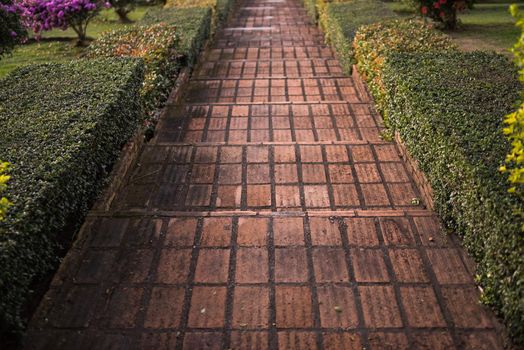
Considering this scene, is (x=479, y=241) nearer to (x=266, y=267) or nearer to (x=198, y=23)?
(x=266, y=267)

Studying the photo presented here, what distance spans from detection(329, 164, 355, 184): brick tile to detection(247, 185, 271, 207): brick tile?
0.79 m

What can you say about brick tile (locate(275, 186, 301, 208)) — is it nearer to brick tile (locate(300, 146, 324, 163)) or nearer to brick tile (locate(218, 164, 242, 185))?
brick tile (locate(218, 164, 242, 185))

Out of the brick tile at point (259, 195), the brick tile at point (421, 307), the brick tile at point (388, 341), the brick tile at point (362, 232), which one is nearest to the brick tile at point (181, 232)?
the brick tile at point (259, 195)

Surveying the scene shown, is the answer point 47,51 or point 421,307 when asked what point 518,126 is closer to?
point 421,307

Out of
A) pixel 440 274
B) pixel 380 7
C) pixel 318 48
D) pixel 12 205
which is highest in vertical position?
A: pixel 12 205

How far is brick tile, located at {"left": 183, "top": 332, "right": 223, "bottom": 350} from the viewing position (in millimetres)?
3523

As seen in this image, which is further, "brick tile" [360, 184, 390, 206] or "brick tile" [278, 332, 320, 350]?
"brick tile" [360, 184, 390, 206]

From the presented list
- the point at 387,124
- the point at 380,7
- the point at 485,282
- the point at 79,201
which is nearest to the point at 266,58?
the point at 380,7

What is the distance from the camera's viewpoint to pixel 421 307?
3836 millimetres

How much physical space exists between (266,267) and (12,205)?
2051 mm

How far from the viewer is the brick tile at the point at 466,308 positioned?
3695 mm

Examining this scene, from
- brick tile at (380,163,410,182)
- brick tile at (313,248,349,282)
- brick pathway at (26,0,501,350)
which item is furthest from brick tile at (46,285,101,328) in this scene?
brick tile at (380,163,410,182)

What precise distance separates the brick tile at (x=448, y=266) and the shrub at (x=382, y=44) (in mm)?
3212

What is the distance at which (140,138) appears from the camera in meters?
6.72
